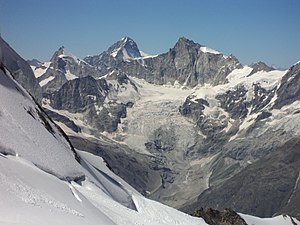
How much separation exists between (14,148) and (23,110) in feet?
40.1

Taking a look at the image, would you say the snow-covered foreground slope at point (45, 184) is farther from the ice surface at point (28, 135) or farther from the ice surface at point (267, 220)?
the ice surface at point (267, 220)

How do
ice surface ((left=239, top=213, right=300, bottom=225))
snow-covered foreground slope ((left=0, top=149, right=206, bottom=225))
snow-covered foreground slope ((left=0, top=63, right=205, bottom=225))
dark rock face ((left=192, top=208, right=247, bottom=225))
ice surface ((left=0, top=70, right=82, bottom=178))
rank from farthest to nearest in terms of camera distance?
ice surface ((left=239, top=213, right=300, bottom=225)), dark rock face ((left=192, top=208, right=247, bottom=225)), ice surface ((left=0, top=70, right=82, bottom=178)), snow-covered foreground slope ((left=0, top=63, right=205, bottom=225)), snow-covered foreground slope ((left=0, top=149, right=206, bottom=225))

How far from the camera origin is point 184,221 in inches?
2857

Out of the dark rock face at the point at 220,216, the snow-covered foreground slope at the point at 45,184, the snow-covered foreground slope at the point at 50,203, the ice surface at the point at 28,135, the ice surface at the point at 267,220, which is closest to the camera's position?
the snow-covered foreground slope at the point at 50,203

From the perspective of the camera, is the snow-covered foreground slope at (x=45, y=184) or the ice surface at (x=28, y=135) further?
the ice surface at (x=28, y=135)

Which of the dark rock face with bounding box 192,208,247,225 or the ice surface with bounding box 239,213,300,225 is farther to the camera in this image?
the ice surface with bounding box 239,213,300,225

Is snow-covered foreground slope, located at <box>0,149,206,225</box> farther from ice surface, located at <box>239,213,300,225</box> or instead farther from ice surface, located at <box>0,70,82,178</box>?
ice surface, located at <box>239,213,300,225</box>

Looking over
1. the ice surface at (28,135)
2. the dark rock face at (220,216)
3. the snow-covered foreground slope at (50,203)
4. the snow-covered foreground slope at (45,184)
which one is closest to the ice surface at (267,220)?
the dark rock face at (220,216)

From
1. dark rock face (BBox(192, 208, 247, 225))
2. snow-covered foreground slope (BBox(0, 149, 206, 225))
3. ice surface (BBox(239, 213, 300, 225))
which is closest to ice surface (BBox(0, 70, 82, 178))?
snow-covered foreground slope (BBox(0, 149, 206, 225))

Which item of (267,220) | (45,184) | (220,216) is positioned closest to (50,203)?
(45,184)

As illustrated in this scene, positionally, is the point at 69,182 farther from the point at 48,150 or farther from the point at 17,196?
the point at 17,196

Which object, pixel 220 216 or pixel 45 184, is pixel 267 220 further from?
pixel 45 184

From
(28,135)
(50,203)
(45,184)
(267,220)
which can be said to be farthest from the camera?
(267,220)

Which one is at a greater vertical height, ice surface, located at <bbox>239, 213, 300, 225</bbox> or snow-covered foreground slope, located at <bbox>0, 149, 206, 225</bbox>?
snow-covered foreground slope, located at <bbox>0, 149, 206, 225</bbox>
